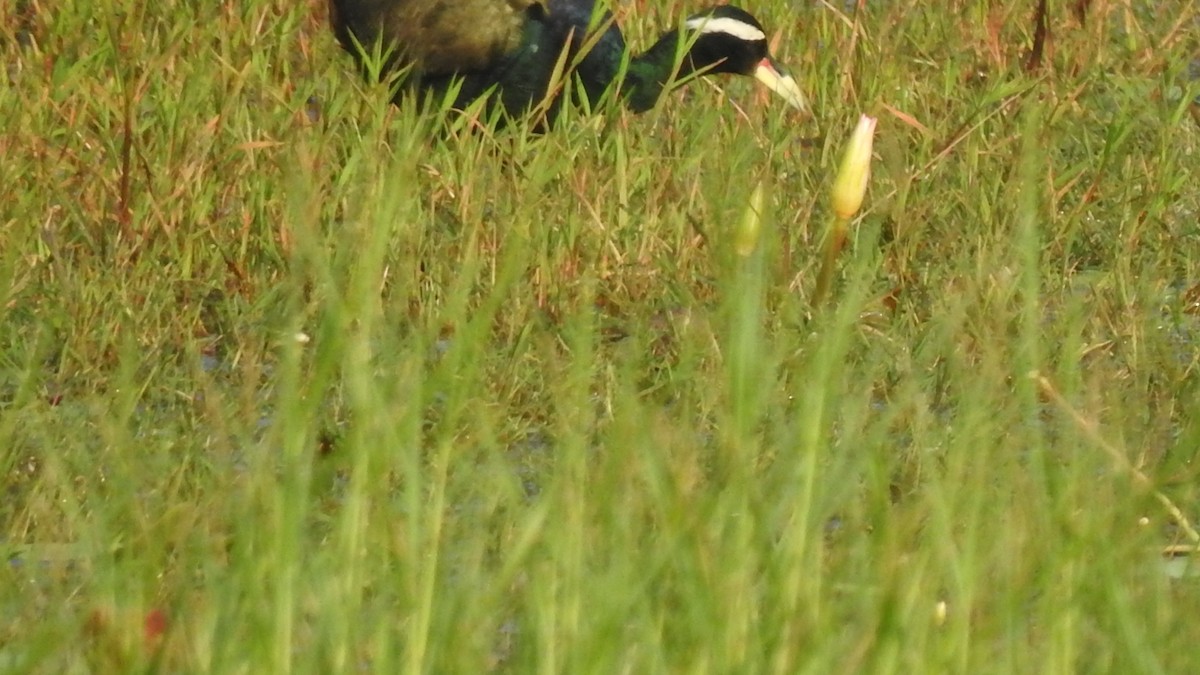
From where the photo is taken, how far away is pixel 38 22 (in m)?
5.21

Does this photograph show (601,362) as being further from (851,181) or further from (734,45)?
(734,45)

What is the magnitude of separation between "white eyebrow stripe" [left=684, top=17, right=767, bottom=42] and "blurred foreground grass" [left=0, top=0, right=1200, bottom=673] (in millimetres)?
153

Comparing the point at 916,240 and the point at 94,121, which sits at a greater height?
the point at 916,240

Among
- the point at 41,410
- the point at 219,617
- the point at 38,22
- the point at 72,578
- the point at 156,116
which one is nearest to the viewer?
the point at 219,617

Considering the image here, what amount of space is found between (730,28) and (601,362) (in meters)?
1.96

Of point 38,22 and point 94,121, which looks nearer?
point 94,121

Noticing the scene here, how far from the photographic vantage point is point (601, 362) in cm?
356

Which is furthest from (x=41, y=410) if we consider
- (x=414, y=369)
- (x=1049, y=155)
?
(x=1049, y=155)

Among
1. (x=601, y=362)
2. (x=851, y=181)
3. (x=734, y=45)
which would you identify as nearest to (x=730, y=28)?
(x=734, y=45)

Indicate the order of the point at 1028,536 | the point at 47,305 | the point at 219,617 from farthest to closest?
the point at 47,305 < the point at 1028,536 < the point at 219,617

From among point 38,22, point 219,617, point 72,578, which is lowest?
point 38,22

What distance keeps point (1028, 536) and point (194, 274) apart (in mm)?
2234

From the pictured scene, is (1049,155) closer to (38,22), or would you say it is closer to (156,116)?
(156,116)

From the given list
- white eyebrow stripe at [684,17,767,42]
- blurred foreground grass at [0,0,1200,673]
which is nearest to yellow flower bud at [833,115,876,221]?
blurred foreground grass at [0,0,1200,673]
